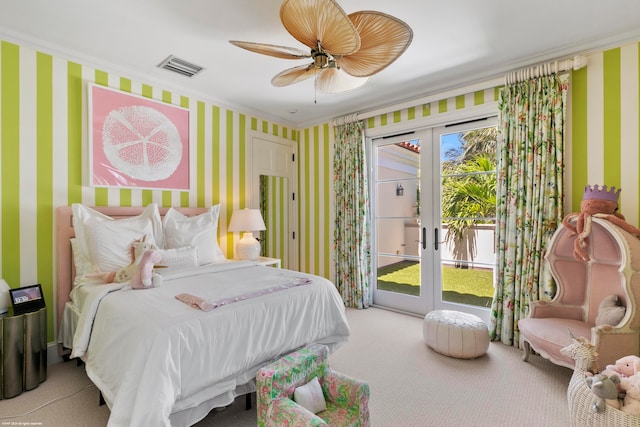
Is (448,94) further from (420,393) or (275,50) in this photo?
(420,393)

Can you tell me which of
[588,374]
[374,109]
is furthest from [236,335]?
[374,109]

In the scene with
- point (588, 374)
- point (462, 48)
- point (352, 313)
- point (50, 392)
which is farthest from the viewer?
point (352, 313)

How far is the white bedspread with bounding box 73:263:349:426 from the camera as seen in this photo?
55.4 inches

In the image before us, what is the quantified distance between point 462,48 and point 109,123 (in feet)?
10.7

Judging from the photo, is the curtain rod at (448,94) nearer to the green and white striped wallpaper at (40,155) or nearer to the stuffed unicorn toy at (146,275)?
the green and white striped wallpaper at (40,155)

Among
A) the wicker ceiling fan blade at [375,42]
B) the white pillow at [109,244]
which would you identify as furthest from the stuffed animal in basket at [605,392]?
the white pillow at [109,244]

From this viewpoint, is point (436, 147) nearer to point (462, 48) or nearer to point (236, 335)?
point (462, 48)

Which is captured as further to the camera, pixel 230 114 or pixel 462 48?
pixel 230 114

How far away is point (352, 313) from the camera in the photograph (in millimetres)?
3812

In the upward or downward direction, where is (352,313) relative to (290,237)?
downward

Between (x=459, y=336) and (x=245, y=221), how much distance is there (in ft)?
8.12

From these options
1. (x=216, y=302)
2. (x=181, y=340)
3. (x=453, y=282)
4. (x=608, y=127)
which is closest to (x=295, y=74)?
(x=216, y=302)

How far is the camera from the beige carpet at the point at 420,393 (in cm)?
186

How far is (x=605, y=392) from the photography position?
1.46m
